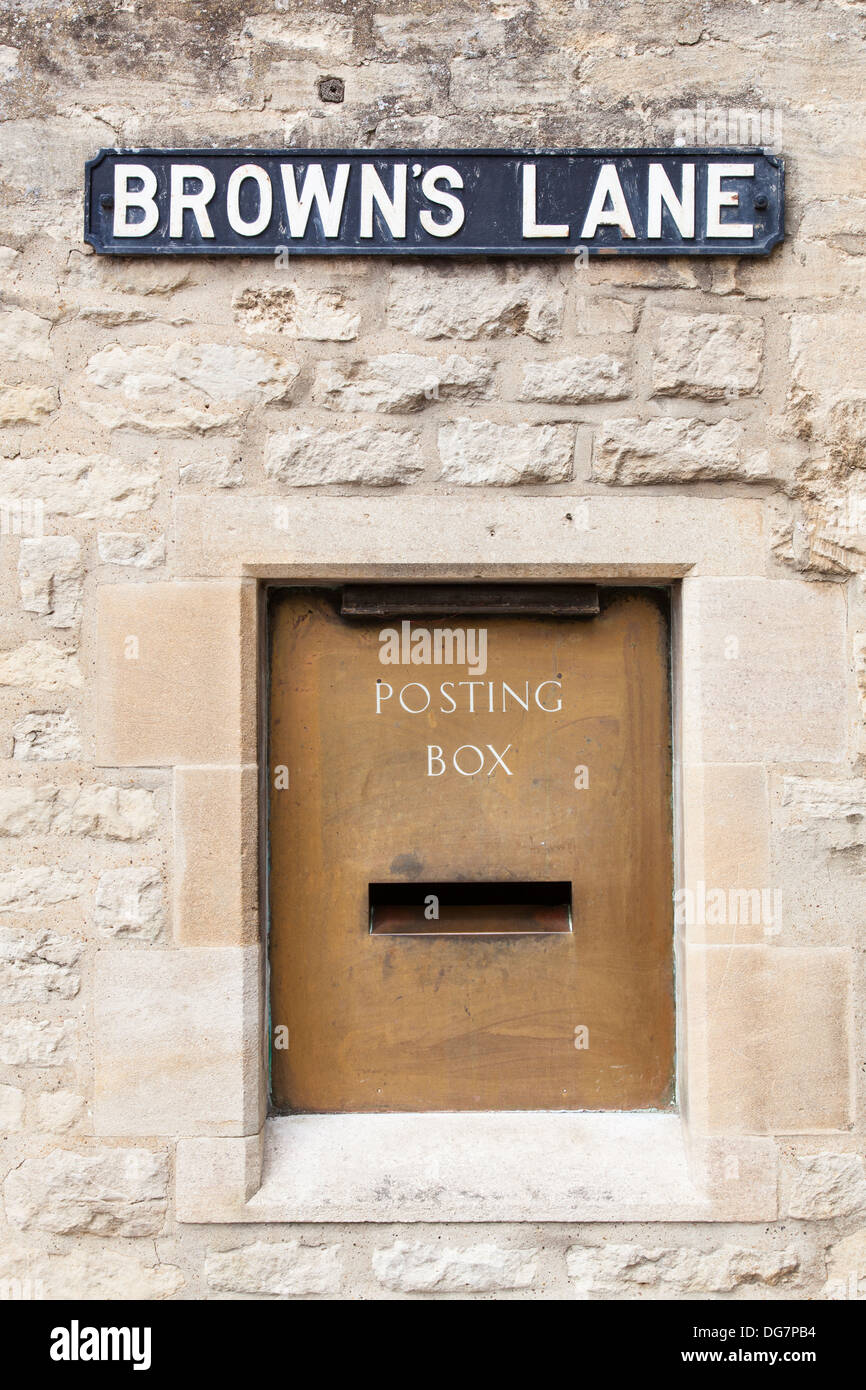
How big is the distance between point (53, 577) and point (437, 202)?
54.1 inches

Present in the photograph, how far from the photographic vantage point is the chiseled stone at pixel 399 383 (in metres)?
2.35

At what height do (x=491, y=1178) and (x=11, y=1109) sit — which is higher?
(x=11, y=1109)

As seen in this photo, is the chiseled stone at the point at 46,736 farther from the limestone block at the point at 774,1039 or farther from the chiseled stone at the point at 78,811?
the limestone block at the point at 774,1039

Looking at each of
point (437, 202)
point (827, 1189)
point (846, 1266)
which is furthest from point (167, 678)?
point (846, 1266)

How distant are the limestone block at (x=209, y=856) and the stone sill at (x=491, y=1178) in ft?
1.78

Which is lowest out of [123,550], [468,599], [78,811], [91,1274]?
[91,1274]

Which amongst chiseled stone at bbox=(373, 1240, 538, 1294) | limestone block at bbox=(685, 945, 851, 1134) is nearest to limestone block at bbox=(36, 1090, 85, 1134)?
chiseled stone at bbox=(373, 1240, 538, 1294)

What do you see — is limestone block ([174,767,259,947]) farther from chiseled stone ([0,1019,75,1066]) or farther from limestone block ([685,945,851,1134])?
limestone block ([685,945,851,1134])

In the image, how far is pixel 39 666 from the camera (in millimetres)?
2344

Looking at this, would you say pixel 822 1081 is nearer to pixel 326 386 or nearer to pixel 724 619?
pixel 724 619

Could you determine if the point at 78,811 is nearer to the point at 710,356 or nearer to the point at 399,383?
the point at 399,383

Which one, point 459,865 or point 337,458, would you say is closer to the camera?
point 337,458

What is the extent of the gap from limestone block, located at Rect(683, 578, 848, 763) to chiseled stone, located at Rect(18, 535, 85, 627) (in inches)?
62.7

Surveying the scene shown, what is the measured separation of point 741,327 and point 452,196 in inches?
32.1
